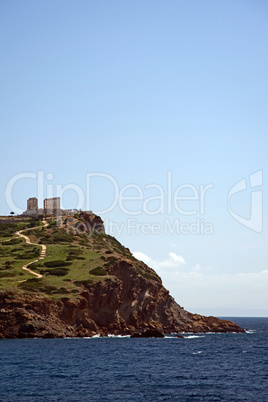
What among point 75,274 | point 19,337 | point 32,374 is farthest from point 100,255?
point 32,374

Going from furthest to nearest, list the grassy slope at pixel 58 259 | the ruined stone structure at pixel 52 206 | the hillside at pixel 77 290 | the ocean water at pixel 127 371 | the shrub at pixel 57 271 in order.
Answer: the ruined stone structure at pixel 52 206 < the shrub at pixel 57 271 < the grassy slope at pixel 58 259 < the hillside at pixel 77 290 < the ocean water at pixel 127 371

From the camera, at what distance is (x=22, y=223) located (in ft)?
611

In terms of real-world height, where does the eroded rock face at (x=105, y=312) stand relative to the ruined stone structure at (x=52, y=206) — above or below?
below

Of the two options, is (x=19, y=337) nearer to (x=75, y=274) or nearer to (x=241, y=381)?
(x=75, y=274)

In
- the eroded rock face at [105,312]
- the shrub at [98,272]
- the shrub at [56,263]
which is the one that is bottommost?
the eroded rock face at [105,312]

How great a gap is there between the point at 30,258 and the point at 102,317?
91.0 ft

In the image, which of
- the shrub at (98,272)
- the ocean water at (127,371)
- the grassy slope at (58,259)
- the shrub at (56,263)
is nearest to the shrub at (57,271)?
the grassy slope at (58,259)

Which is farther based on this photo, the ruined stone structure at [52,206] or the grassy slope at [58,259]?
the ruined stone structure at [52,206]

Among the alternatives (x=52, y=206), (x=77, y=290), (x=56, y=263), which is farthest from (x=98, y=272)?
(x=52, y=206)

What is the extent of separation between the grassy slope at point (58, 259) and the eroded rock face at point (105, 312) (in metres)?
3.14

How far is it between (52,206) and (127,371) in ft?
441

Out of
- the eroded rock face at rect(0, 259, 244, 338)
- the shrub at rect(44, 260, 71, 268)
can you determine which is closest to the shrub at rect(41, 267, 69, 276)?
the shrub at rect(44, 260, 71, 268)

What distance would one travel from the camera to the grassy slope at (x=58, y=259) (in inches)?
4670

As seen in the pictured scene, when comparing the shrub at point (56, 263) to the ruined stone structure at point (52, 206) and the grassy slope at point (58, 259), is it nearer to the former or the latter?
the grassy slope at point (58, 259)
